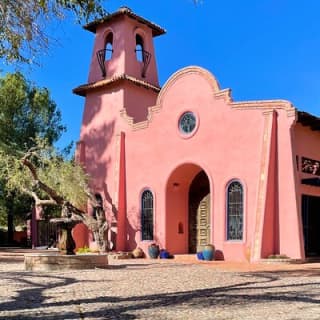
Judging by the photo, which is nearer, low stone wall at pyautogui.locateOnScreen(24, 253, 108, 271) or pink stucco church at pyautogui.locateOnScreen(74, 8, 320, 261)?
low stone wall at pyautogui.locateOnScreen(24, 253, 108, 271)

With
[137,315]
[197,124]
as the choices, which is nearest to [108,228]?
[197,124]

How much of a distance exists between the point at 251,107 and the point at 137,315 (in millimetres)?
12730

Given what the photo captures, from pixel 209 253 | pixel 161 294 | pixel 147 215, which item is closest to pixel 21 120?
pixel 147 215

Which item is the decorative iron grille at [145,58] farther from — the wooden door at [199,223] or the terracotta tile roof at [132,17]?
the wooden door at [199,223]

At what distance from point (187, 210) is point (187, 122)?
399 cm

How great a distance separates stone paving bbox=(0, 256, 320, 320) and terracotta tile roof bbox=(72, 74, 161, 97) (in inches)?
462

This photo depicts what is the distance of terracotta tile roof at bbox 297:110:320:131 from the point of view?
18089mm

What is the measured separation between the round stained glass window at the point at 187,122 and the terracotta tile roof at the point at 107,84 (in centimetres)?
405

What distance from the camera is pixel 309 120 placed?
61.4 ft

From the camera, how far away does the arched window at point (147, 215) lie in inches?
864

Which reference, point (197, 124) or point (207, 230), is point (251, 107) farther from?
point (207, 230)

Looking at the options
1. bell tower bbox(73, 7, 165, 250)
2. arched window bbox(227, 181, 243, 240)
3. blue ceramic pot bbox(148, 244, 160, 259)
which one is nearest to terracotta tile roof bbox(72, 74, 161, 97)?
bell tower bbox(73, 7, 165, 250)

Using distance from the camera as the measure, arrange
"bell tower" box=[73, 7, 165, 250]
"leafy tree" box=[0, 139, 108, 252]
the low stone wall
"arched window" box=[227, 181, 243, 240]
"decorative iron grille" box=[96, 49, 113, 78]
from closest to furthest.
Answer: the low stone wall < "arched window" box=[227, 181, 243, 240] < "leafy tree" box=[0, 139, 108, 252] < "bell tower" box=[73, 7, 165, 250] < "decorative iron grille" box=[96, 49, 113, 78]

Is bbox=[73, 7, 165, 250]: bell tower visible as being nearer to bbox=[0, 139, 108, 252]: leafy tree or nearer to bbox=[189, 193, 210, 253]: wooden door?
bbox=[0, 139, 108, 252]: leafy tree
